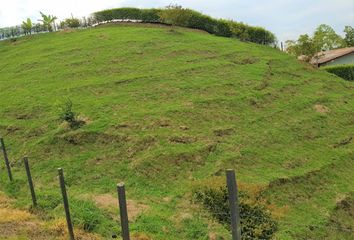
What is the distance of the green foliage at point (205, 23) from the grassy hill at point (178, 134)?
6807mm

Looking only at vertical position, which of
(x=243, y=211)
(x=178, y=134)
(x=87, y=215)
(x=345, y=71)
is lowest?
(x=243, y=211)

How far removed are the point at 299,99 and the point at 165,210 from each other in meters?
12.8

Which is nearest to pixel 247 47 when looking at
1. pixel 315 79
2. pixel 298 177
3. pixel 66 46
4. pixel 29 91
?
pixel 315 79

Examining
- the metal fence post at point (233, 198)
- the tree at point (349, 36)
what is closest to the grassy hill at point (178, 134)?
the metal fence post at point (233, 198)

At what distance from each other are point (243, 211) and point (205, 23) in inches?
1157

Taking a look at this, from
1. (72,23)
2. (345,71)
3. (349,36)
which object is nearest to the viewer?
(345,71)

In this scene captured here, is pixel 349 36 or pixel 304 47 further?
pixel 349 36

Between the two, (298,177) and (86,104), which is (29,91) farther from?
(298,177)

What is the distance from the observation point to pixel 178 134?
17516 mm

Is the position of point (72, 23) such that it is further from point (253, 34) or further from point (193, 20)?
point (253, 34)

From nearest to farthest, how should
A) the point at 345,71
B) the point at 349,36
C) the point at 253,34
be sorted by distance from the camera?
1. the point at 345,71
2. the point at 253,34
3. the point at 349,36

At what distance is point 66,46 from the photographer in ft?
110

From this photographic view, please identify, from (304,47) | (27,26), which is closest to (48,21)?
(27,26)

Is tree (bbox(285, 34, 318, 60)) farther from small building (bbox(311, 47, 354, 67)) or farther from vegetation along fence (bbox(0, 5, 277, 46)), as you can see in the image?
small building (bbox(311, 47, 354, 67))
